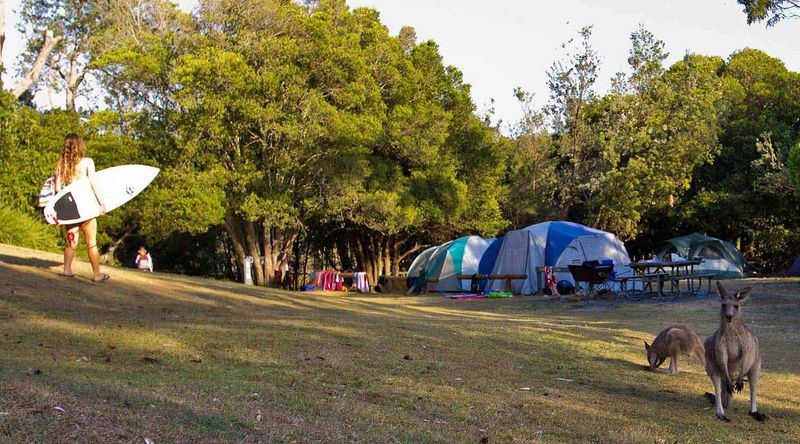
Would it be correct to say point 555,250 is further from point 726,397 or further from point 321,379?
point 321,379

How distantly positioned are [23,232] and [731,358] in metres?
17.4

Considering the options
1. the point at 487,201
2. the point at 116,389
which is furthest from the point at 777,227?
the point at 116,389

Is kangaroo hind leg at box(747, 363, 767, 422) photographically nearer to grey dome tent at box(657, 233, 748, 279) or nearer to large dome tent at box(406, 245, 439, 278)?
large dome tent at box(406, 245, 439, 278)

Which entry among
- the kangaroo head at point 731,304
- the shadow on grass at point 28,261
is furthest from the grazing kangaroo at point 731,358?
the shadow on grass at point 28,261

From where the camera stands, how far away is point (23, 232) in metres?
18.8

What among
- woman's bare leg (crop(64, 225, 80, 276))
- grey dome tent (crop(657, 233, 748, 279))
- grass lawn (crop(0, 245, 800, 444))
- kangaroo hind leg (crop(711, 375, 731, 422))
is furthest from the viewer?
grey dome tent (crop(657, 233, 748, 279))

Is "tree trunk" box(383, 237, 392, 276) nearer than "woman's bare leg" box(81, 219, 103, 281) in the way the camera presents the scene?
No

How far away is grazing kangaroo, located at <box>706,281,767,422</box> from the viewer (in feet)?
19.4

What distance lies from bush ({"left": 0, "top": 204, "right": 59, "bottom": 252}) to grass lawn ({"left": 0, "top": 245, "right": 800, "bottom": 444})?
7.90 m

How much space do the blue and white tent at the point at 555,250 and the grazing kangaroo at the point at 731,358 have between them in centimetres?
1836

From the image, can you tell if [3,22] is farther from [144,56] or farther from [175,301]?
[175,301]

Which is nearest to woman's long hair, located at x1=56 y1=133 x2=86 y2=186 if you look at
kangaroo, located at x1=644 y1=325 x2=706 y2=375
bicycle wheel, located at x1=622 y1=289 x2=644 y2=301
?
kangaroo, located at x1=644 y1=325 x2=706 y2=375

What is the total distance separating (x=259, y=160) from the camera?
26.7m

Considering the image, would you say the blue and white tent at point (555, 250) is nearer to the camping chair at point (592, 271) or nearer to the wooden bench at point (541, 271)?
the wooden bench at point (541, 271)
